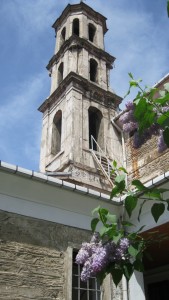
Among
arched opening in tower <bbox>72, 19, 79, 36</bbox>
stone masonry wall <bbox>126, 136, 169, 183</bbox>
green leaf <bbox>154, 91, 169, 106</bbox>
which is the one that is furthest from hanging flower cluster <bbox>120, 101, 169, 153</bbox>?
arched opening in tower <bbox>72, 19, 79, 36</bbox>

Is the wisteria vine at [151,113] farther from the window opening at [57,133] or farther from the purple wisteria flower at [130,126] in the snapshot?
the window opening at [57,133]

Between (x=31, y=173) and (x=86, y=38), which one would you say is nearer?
(x=31, y=173)

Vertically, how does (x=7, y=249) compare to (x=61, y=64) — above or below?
below

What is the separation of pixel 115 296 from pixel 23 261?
6.62 feet

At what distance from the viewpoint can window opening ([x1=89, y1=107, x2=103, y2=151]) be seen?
16.5 m

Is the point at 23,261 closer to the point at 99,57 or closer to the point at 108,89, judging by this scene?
the point at 108,89

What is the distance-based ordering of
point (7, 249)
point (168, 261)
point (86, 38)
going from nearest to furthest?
point (7, 249)
point (168, 261)
point (86, 38)

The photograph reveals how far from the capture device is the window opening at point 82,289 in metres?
6.44

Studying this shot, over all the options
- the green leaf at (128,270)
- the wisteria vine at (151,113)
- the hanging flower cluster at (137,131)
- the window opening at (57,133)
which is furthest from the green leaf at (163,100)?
the window opening at (57,133)

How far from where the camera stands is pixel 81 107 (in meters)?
16.4

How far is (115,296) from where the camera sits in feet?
22.0

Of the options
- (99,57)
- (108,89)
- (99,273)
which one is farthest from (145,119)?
(99,57)

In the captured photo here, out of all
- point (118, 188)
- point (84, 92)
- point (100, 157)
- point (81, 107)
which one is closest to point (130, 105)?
point (118, 188)

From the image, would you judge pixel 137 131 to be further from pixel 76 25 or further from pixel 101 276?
pixel 76 25
